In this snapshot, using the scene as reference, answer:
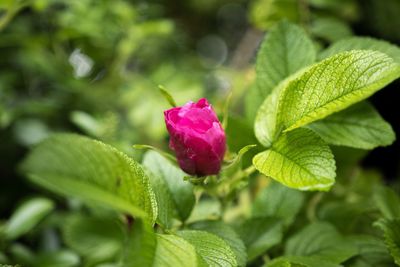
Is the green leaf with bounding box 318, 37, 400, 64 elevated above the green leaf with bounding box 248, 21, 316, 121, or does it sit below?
above

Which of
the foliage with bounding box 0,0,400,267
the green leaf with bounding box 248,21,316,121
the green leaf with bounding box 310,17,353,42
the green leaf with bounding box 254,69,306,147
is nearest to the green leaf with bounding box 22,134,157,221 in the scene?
the foliage with bounding box 0,0,400,267

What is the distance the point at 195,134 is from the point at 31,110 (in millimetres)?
938

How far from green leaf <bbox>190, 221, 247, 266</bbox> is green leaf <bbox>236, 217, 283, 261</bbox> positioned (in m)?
0.08

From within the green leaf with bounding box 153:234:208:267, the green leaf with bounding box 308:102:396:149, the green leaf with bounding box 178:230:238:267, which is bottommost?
the green leaf with bounding box 178:230:238:267

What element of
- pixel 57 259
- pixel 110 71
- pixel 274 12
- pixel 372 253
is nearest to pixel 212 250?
pixel 372 253

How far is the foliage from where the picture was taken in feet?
1.64

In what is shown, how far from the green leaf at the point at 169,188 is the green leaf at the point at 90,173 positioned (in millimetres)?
142

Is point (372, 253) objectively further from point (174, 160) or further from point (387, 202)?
point (174, 160)

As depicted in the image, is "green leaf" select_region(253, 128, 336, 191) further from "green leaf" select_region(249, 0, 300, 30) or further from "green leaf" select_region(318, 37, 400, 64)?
"green leaf" select_region(249, 0, 300, 30)

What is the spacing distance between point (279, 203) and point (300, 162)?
28 cm

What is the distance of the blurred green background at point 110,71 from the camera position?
124cm

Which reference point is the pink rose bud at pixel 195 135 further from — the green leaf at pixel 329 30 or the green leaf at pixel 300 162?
the green leaf at pixel 329 30

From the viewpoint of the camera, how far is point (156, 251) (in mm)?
479

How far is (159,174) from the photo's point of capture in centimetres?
70
